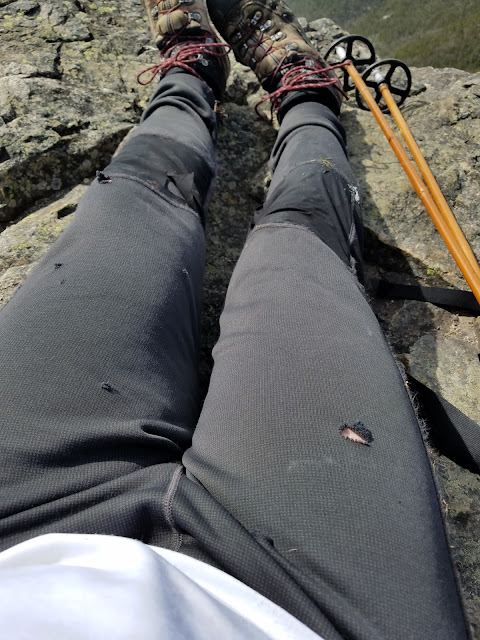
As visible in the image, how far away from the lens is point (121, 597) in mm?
670

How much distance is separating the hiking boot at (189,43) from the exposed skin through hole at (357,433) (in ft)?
8.46

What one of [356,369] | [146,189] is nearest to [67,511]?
[356,369]

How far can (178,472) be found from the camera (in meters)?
1.05

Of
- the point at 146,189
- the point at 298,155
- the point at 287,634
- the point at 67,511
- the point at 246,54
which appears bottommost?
the point at 67,511

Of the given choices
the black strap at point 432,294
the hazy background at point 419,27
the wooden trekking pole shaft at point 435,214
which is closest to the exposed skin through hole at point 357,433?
the wooden trekking pole shaft at point 435,214

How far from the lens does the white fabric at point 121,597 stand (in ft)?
2.05

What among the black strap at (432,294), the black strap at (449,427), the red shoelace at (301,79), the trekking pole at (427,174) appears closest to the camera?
the black strap at (449,427)

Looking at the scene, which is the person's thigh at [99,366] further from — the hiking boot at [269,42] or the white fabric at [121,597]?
the hiking boot at [269,42]

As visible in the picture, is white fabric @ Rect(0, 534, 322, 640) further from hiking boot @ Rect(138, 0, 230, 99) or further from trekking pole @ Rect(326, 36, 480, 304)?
hiking boot @ Rect(138, 0, 230, 99)

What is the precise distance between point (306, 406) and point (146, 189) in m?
1.13

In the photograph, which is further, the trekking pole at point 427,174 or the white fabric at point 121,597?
the trekking pole at point 427,174

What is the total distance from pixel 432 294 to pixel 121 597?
1.95 metres

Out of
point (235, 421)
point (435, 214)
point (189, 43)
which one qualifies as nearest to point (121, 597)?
point (235, 421)

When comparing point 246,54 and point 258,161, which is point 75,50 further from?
point 258,161
